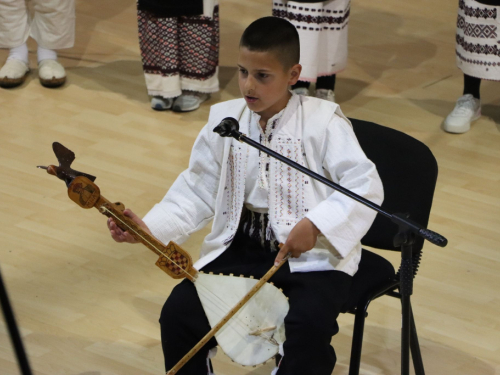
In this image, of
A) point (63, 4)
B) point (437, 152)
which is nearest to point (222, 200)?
point (437, 152)

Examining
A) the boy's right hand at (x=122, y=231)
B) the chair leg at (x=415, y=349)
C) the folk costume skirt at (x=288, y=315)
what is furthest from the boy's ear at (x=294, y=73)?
the chair leg at (x=415, y=349)

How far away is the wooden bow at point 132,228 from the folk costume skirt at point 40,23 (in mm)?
2946

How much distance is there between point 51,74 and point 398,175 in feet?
9.43

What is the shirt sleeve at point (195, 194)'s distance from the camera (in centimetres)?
207

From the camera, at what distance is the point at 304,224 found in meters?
1.87

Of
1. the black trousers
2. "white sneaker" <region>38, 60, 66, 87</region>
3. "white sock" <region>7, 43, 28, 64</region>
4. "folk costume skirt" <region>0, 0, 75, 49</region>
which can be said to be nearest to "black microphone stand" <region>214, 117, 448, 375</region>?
the black trousers

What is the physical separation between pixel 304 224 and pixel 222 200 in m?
0.29

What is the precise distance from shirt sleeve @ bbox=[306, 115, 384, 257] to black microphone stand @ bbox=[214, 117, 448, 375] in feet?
0.82

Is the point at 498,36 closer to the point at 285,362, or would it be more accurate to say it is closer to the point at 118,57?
the point at 118,57

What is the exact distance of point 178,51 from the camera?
430 cm

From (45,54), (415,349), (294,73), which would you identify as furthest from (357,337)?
(45,54)

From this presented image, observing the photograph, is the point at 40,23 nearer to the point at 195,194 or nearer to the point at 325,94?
the point at 325,94

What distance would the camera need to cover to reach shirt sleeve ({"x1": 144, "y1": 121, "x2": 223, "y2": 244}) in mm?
2072

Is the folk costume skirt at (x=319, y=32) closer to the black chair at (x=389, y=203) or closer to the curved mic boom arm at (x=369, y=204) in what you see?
the black chair at (x=389, y=203)
